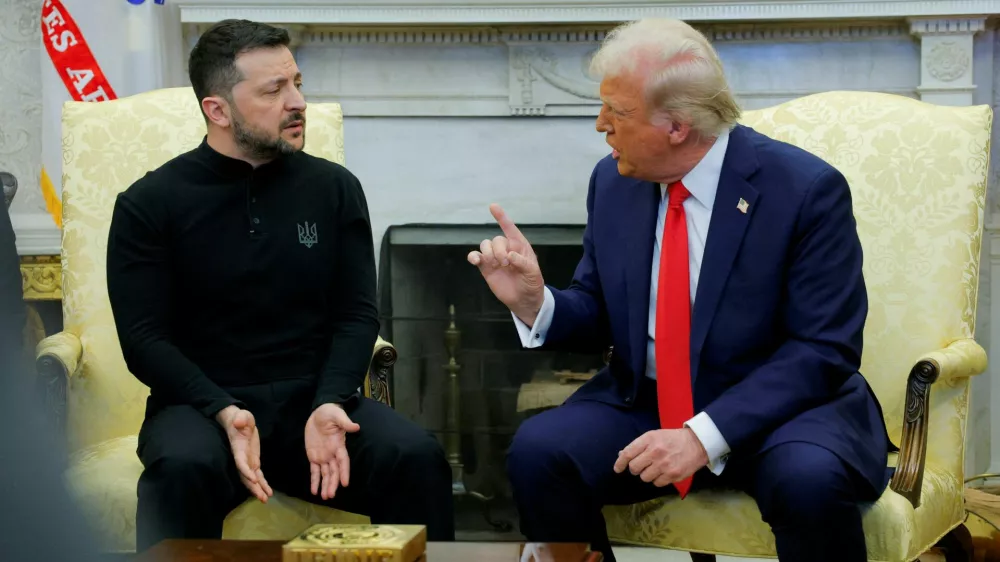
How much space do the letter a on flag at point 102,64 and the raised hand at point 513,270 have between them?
67.8 inches

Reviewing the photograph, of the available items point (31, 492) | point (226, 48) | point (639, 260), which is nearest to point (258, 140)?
point (226, 48)

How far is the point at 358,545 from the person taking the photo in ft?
4.17

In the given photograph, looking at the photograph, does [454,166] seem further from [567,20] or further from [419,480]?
[419,480]

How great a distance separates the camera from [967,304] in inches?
85.3

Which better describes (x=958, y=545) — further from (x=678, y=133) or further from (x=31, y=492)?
(x=31, y=492)

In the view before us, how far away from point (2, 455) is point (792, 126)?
2159 mm

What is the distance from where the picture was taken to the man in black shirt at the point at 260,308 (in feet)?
6.23

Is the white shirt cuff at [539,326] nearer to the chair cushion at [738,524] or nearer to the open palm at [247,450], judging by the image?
the chair cushion at [738,524]

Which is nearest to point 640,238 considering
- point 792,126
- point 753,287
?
point 753,287

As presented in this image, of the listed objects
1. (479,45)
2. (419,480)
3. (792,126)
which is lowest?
(419,480)

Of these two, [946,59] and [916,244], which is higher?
[946,59]

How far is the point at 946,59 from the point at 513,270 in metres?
1.88

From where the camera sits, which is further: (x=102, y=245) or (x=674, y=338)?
(x=102, y=245)

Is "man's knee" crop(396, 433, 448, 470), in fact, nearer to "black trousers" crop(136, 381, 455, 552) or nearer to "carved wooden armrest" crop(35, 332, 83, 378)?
"black trousers" crop(136, 381, 455, 552)
